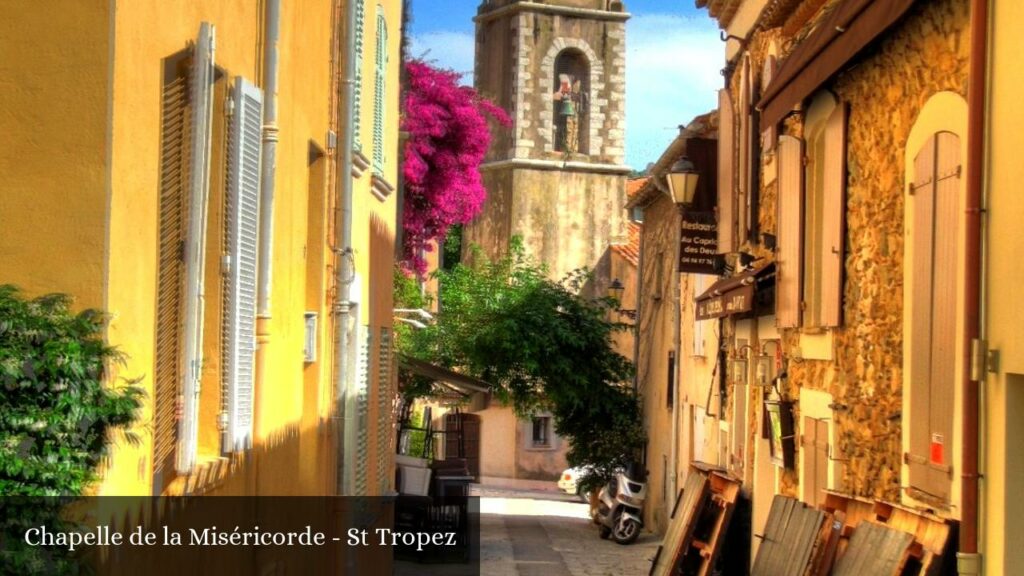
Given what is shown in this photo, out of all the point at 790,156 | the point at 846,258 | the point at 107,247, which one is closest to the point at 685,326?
the point at 790,156

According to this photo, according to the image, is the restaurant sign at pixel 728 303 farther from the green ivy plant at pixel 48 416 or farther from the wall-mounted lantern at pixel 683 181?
the green ivy plant at pixel 48 416

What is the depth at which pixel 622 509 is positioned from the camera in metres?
25.8

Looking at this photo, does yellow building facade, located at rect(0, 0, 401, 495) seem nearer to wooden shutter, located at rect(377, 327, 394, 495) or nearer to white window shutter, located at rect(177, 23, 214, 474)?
white window shutter, located at rect(177, 23, 214, 474)

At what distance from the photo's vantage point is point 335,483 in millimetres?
11445

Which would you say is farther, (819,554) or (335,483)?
(335,483)

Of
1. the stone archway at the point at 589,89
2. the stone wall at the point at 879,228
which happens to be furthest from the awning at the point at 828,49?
the stone archway at the point at 589,89

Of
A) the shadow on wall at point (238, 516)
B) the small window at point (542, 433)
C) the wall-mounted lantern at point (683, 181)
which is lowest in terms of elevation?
the small window at point (542, 433)

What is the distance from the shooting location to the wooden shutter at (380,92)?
44.5ft

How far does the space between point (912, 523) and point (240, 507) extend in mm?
3364

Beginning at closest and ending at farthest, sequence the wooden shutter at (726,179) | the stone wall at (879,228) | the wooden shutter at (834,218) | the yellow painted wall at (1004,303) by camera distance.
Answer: the yellow painted wall at (1004,303) → the stone wall at (879,228) → the wooden shutter at (834,218) → the wooden shutter at (726,179)

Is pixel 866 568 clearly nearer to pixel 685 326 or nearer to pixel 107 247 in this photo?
pixel 107 247

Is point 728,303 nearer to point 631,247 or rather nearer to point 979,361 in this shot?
point 979,361

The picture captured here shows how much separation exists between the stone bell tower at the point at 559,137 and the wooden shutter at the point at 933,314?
36.4 m

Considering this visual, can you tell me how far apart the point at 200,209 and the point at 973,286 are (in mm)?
3444
